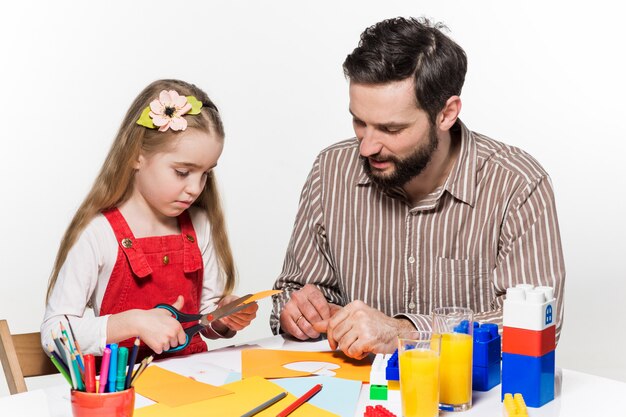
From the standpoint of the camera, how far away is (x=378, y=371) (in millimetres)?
1794

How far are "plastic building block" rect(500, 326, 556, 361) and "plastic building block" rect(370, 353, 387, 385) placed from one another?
0.24 meters

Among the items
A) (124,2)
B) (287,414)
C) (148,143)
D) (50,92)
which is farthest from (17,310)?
(287,414)

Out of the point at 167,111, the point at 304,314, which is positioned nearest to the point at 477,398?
the point at 304,314

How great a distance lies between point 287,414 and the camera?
163 cm

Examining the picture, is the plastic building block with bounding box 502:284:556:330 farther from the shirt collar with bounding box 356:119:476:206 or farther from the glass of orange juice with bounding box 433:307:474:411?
the shirt collar with bounding box 356:119:476:206

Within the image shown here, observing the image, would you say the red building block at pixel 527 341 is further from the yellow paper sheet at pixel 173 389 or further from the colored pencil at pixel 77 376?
the colored pencil at pixel 77 376

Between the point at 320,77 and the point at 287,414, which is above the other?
the point at 320,77

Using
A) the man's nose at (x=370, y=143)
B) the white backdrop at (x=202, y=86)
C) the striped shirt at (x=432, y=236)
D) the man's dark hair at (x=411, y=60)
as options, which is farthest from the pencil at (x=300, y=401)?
the white backdrop at (x=202, y=86)

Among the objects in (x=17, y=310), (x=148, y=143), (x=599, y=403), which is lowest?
(x=17, y=310)

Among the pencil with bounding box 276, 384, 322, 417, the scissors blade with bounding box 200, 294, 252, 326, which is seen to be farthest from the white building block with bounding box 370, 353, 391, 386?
the scissors blade with bounding box 200, 294, 252, 326

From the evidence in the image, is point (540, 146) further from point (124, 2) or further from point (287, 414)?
point (287, 414)

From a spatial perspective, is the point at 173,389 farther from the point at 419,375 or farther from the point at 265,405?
the point at 419,375

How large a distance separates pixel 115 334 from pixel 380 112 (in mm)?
823

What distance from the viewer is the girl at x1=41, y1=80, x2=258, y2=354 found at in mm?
2211
